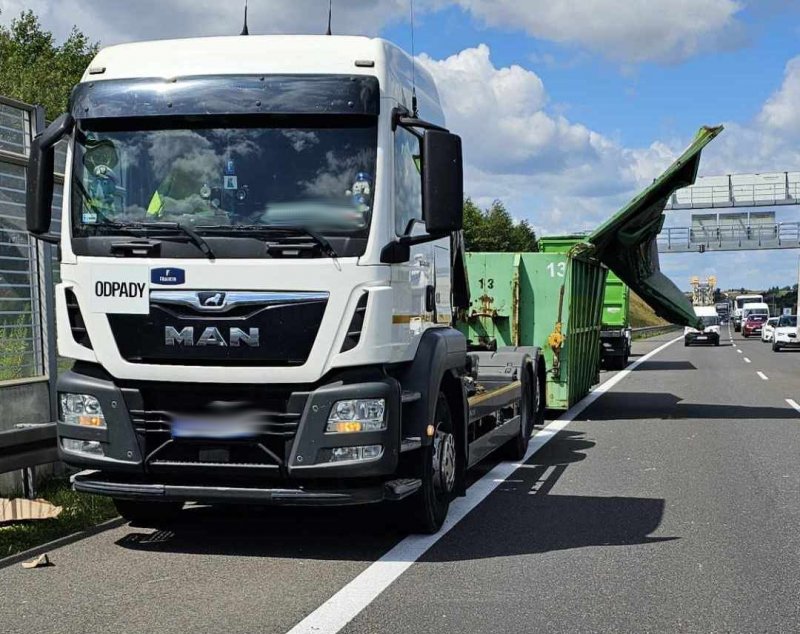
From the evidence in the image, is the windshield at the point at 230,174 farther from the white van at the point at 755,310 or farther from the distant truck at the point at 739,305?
the distant truck at the point at 739,305

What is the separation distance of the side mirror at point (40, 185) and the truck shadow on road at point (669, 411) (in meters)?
10.1

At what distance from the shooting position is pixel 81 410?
6.35m

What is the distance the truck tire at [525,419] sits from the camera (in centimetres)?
1109

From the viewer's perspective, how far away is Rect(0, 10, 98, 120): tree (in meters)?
43.7

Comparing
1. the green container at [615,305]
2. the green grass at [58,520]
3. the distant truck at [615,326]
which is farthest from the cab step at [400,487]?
the green container at [615,305]

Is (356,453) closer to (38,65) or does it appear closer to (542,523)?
(542,523)

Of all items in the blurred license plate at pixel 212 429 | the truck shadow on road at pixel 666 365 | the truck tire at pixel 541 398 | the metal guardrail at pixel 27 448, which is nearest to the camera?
the blurred license plate at pixel 212 429

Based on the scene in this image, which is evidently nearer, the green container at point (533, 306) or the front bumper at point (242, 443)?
the front bumper at point (242, 443)

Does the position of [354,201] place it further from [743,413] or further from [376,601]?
[743,413]

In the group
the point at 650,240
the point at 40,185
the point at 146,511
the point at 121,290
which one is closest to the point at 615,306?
the point at 650,240

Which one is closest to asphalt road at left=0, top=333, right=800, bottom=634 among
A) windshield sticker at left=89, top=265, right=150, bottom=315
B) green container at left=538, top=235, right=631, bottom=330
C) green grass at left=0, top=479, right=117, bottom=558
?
green grass at left=0, top=479, right=117, bottom=558

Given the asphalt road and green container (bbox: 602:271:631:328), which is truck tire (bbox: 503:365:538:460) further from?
green container (bbox: 602:271:631:328)

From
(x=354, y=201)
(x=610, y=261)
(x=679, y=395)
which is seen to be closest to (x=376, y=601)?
(x=354, y=201)

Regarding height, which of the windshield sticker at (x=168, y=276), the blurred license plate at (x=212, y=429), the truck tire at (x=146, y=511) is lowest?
the truck tire at (x=146, y=511)
